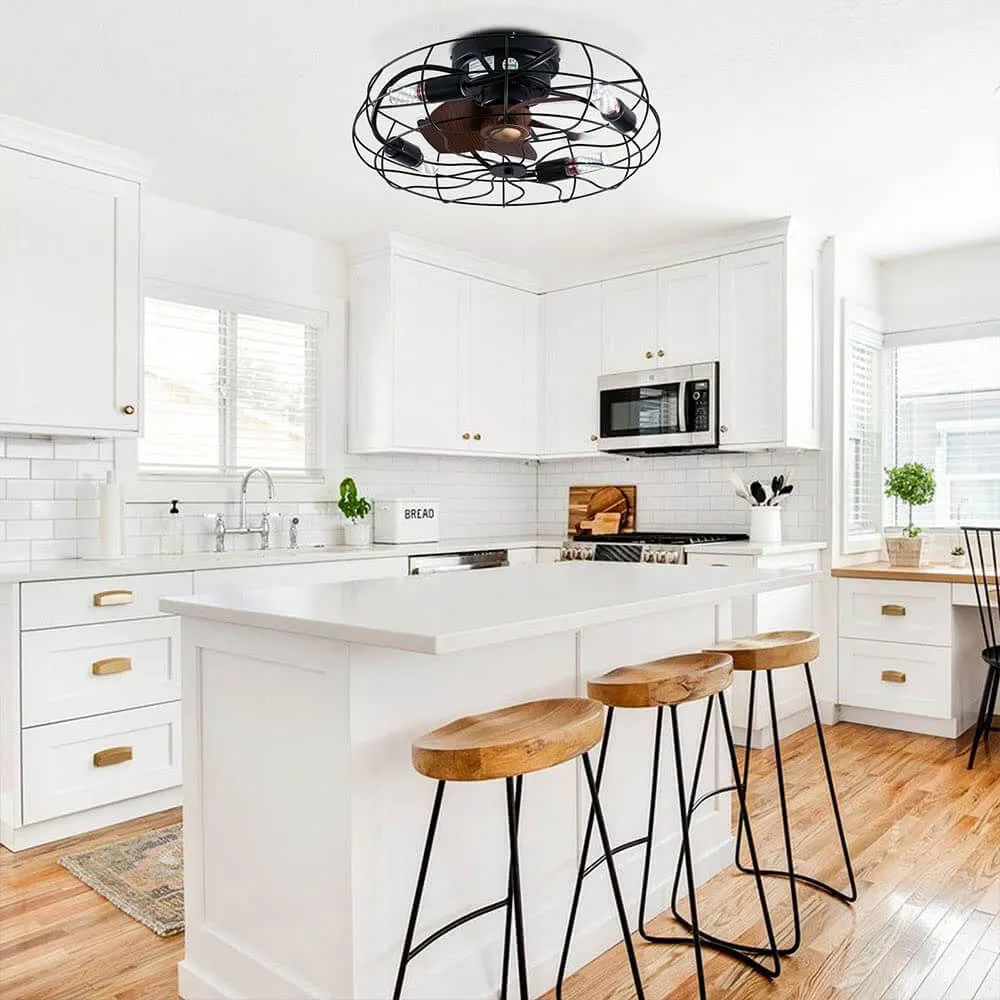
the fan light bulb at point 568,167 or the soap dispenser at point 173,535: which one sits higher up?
the fan light bulb at point 568,167

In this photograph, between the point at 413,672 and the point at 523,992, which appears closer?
the point at 523,992

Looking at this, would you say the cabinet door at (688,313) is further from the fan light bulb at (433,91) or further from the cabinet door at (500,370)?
the fan light bulb at (433,91)

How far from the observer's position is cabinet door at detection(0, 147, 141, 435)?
312cm

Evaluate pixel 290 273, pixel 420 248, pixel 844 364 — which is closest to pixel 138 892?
pixel 290 273

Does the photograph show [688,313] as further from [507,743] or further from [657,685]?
[507,743]

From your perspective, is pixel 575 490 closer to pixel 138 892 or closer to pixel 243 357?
pixel 243 357

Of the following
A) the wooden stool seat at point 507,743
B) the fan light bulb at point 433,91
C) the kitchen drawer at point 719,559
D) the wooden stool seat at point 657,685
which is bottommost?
the wooden stool seat at point 507,743

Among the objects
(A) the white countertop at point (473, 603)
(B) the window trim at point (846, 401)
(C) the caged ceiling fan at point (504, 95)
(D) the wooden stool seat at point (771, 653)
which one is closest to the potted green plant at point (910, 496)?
(B) the window trim at point (846, 401)

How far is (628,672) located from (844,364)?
303cm

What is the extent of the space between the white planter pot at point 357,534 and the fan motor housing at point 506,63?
2411 millimetres

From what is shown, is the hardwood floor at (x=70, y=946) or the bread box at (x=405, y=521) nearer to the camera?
the hardwood floor at (x=70, y=946)

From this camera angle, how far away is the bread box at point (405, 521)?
454cm

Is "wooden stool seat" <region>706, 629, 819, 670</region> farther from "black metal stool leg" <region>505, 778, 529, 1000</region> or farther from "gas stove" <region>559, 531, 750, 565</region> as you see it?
"gas stove" <region>559, 531, 750, 565</region>

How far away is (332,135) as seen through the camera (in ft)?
10.6
